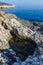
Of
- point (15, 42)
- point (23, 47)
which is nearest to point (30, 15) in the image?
point (15, 42)

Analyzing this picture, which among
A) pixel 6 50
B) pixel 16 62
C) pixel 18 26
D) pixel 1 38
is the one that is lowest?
pixel 16 62

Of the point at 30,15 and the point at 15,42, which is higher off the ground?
the point at 30,15

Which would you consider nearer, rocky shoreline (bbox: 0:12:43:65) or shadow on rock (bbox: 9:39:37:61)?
rocky shoreline (bbox: 0:12:43:65)

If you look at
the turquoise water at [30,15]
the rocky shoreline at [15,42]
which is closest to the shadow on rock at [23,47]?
the rocky shoreline at [15,42]

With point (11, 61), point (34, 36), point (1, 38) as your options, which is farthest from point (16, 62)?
point (34, 36)

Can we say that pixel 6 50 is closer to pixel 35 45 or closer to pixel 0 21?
pixel 35 45

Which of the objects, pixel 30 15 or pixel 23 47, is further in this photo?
pixel 30 15

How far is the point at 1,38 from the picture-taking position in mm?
15117

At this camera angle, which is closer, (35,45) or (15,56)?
(15,56)

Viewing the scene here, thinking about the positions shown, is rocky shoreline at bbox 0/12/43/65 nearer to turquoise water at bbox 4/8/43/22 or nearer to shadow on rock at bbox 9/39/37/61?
shadow on rock at bbox 9/39/37/61

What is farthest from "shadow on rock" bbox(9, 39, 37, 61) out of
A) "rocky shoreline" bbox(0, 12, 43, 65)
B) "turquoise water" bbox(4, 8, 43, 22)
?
"turquoise water" bbox(4, 8, 43, 22)

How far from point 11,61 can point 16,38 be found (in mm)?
4180

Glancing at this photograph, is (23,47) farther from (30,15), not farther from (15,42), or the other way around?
(30,15)

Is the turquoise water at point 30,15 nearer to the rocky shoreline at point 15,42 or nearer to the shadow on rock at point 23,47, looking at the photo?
the rocky shoreline at point 15,42
